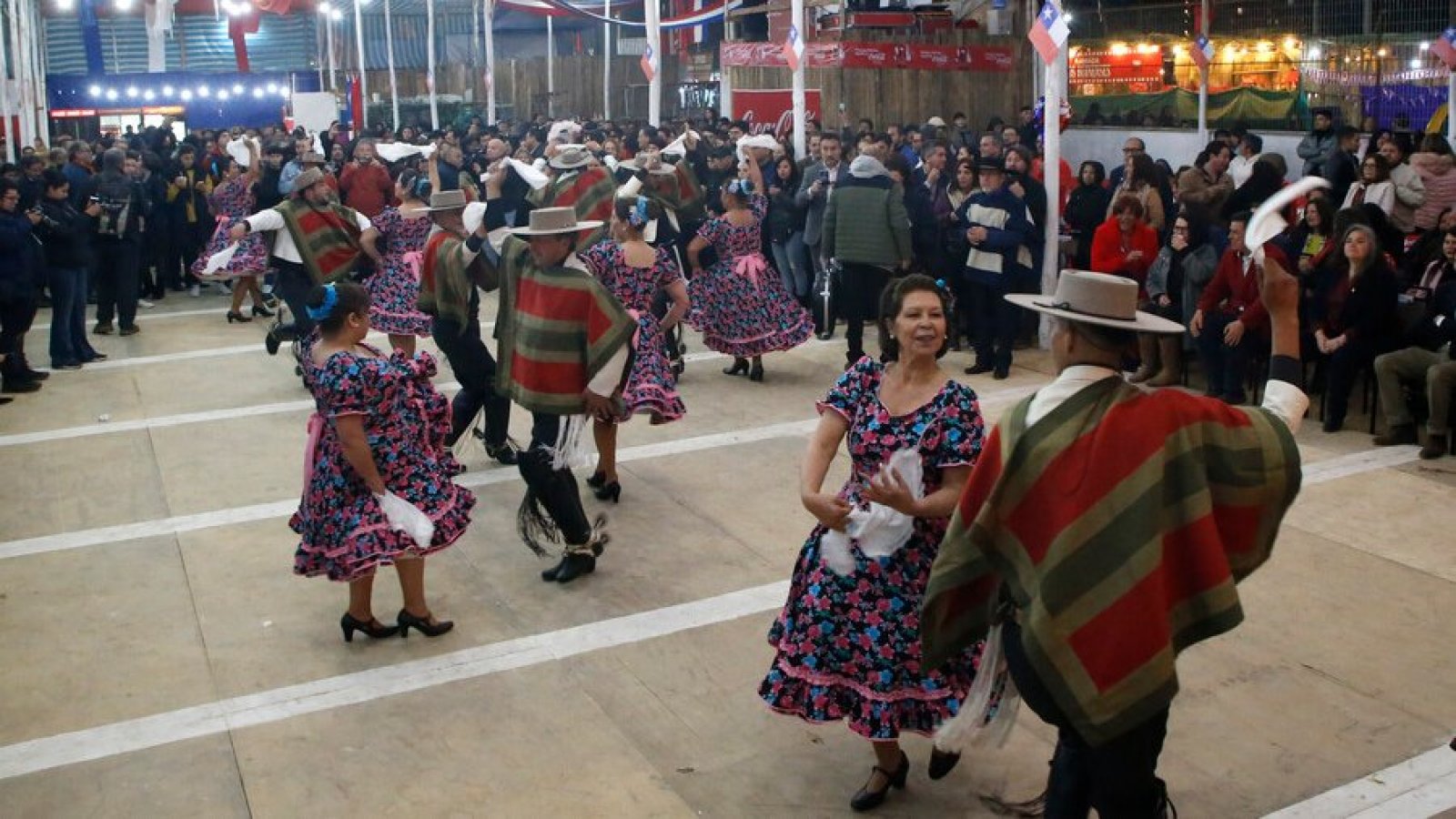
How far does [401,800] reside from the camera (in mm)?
4938

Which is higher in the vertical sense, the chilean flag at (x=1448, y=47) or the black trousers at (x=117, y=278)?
the chilean flag at (x=1448, y=47)

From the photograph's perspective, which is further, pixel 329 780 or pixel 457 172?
pixel 457 172

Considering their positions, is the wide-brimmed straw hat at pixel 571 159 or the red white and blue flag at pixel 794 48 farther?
the red white and blue flag at pixel 794 48

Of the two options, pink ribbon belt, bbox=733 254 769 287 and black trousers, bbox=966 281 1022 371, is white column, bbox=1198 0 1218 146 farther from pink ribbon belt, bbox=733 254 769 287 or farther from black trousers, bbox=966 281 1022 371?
pink ribbon belt, bbox=733 254 769 287

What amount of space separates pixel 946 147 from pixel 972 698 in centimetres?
995

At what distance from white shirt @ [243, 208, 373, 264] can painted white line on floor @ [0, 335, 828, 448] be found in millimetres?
1128

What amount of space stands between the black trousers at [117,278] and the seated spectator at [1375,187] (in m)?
11.1

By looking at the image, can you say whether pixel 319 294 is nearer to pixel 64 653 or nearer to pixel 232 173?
pixel 64 653

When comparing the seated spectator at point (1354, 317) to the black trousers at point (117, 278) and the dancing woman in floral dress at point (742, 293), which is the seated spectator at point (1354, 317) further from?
the black trousers at point (117, 278)

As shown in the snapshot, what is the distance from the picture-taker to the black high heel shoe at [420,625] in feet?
20.9

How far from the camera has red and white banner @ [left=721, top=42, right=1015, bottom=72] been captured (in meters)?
23.2

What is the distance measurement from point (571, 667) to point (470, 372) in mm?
3100

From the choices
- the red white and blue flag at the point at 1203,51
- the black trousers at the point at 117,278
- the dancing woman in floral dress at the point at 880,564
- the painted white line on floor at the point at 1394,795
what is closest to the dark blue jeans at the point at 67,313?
the black trousers at the point at 117,278

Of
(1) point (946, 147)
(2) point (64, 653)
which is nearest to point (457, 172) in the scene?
(1) point (946, 147)
